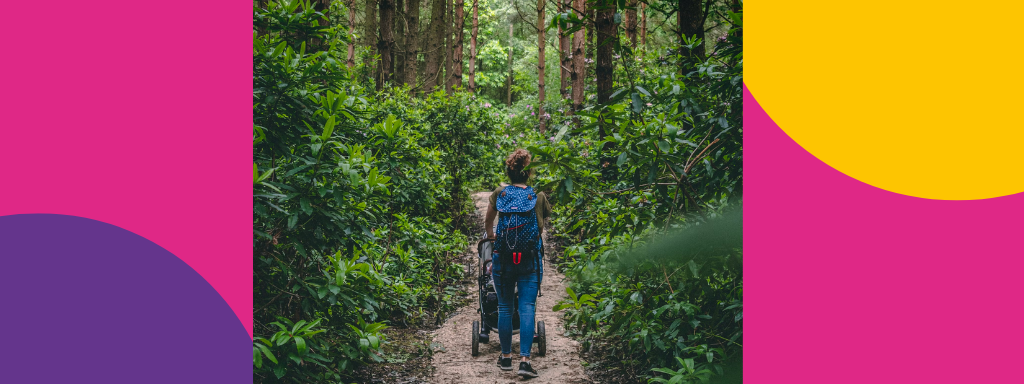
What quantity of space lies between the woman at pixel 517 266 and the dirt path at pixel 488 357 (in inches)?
7.4

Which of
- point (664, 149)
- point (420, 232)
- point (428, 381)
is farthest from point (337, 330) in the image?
point (420, 232)

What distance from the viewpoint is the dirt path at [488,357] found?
514 cm

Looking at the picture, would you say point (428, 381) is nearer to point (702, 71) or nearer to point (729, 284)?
point (729, 284)

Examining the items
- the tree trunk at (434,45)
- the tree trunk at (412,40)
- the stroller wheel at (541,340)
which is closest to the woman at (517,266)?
the stroller wheel at (541,340)

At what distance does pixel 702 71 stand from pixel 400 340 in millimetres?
4089

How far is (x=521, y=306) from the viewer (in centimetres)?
521

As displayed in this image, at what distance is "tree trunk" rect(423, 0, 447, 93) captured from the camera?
46.4 feet

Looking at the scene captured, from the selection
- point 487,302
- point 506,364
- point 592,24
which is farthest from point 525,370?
point 592,24

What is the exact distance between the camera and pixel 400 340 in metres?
6.02

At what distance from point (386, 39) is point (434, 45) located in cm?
375

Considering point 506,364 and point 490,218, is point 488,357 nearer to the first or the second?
point 506,364

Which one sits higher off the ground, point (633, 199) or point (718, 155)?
point (718, 155)

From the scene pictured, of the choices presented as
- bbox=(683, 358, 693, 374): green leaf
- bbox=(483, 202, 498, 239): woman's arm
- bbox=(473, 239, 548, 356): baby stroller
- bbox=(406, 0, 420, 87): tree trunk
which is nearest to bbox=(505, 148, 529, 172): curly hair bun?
bbox=(483, 202, 498, 239): woman's arm

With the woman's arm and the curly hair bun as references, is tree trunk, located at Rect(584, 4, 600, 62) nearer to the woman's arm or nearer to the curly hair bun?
the curly hair bun
